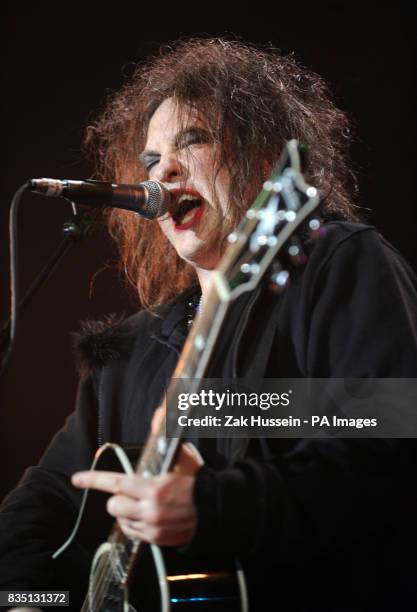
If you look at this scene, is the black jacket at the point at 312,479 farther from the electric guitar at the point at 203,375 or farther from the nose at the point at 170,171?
the nose at the point at 170,171

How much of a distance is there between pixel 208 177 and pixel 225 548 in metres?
1.03

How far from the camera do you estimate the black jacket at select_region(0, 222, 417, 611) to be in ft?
3.55

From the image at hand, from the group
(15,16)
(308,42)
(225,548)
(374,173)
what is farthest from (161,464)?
(15,16)

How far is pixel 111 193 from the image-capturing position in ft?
4.83

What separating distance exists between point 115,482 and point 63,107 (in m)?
1.96

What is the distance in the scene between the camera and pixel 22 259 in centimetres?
263

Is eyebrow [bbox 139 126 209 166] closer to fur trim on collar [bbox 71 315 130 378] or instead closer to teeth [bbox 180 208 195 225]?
teeth [bbox 180 208 195 225]

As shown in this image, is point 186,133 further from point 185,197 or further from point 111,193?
point 111,193

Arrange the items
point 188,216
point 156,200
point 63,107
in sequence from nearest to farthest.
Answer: point 156,200
point 188,216
point 63,107

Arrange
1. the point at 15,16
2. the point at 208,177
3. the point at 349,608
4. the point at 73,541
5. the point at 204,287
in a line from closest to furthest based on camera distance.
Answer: the point at 349,608, the point at 73,541, the point at 208,177, the point at 204,287, the point at 15,16

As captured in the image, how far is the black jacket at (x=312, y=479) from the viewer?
3.55ft

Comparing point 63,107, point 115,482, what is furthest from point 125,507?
point 63,107

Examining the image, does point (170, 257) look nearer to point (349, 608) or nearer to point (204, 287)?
point (204, 287)

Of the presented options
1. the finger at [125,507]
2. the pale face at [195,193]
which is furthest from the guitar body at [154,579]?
the pale face at [195,193]
